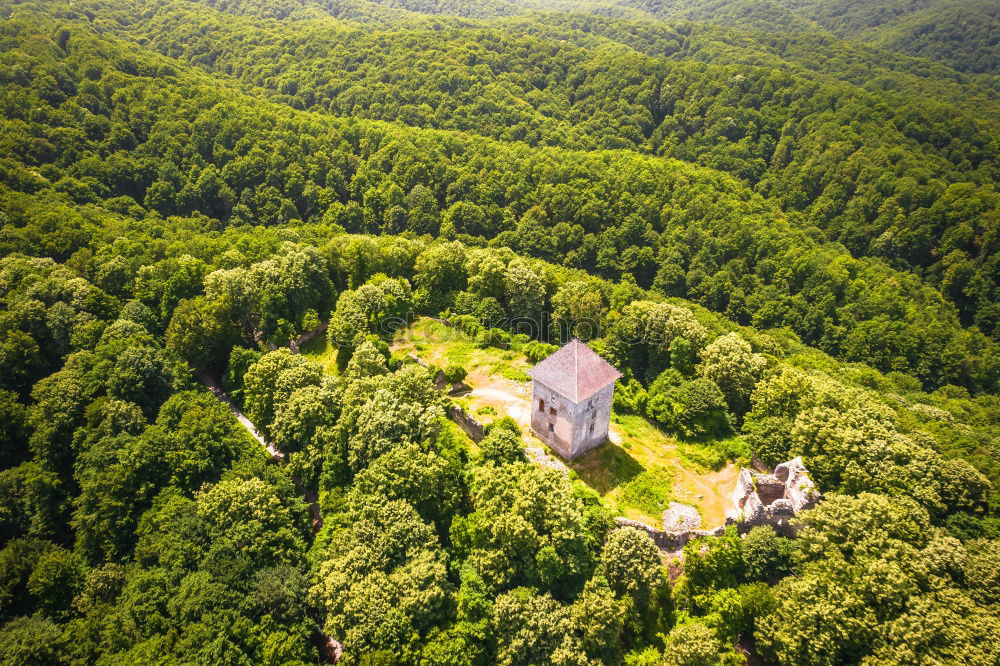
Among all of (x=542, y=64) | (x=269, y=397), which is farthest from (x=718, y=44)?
(x=269, y=397)

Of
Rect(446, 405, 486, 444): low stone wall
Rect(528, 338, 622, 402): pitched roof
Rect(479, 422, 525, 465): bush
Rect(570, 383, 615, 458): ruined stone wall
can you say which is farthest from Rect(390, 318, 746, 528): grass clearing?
Rect(528, 338, 622, 402): pitched roof

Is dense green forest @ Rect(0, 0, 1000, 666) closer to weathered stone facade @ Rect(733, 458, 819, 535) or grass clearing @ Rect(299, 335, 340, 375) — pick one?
weathered stone facade @ Rect(733, 458, 819, 535)

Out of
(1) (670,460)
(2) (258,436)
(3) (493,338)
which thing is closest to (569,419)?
(1) (670,460)

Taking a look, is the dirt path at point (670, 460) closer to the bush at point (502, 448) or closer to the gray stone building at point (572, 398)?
the gray stone building at point (572, 398)

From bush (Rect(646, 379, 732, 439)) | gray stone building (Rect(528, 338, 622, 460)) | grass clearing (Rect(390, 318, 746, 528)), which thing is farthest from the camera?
bush (Rect(646, 379, 732, 439))

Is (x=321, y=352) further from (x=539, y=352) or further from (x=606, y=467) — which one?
(x=606, y=467)

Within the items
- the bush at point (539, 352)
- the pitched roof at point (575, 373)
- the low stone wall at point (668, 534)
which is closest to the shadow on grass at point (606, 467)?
the low stone wall at point (668, 534)

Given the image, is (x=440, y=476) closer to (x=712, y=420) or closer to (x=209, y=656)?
(x=209, y=656)
